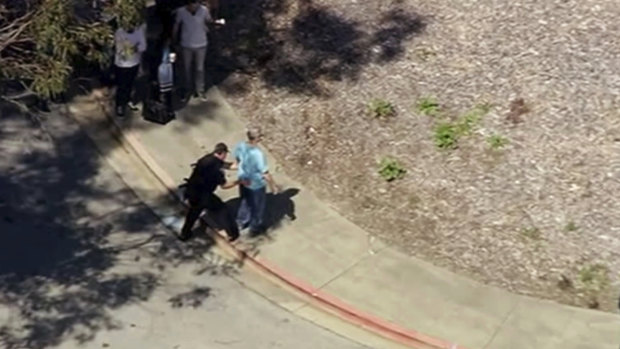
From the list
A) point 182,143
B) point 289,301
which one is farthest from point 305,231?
point 182,143

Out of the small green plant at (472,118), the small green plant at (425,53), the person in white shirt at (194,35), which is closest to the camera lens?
the small green plant at (472,118)

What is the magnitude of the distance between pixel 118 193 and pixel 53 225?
1.11m

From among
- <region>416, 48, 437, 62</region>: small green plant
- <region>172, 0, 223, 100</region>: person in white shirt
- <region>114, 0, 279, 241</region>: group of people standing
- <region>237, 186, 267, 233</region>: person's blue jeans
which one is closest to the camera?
<region>114, 0, 279, 241</region>: group of people standing

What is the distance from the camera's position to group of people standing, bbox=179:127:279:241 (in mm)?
15305

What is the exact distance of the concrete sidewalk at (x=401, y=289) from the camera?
48.1 feet

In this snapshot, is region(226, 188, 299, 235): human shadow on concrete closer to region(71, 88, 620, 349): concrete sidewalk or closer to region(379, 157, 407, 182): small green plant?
region(71, 88, 620, 349): concrete sidewalk

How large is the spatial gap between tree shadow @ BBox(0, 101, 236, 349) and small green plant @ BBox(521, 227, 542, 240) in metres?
3.68

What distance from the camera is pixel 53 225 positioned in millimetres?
16156

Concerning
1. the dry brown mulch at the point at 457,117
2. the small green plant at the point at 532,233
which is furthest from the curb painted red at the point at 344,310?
the small green plant at the point at 532,233

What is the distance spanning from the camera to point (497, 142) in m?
17.1

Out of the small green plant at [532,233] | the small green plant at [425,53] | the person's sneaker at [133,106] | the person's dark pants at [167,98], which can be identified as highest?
the small green plant at [425,53]

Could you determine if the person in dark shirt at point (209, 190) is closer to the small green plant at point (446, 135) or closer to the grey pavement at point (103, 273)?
the grey pavement at point (103, 273)

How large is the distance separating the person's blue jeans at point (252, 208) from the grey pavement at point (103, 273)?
551 millimetres

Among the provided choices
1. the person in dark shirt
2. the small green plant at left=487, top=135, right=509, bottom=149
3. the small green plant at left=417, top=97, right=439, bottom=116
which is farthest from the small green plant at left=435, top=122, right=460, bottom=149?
the person in dark shirt
